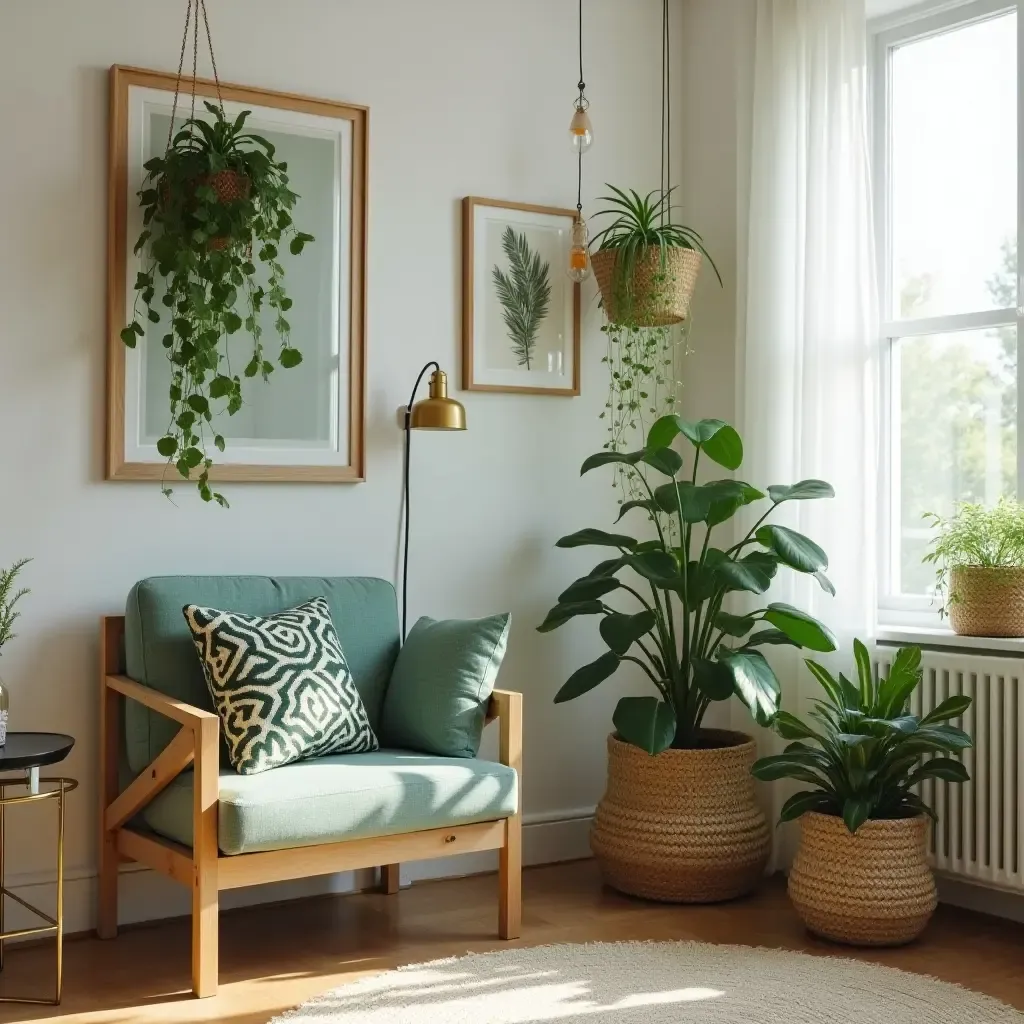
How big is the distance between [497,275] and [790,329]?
0.89m

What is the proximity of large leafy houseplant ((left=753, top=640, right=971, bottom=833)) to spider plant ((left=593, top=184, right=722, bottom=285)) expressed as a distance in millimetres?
1285

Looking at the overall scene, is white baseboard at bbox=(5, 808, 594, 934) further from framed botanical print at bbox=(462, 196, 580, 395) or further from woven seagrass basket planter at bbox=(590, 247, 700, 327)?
woven seagrass basket planter at bbox=(590, 247, 700, 327)

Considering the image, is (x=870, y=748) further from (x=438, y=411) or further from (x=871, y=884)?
(x=438, y=411)

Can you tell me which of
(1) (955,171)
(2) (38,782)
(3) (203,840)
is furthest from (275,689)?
(1) (955,171)

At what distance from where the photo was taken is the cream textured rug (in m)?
2.63

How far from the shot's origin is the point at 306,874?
9.21 feet

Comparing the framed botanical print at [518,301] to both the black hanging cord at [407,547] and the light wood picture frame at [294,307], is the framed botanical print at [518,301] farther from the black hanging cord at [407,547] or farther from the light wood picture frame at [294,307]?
the light wood picture frame at [294,307]

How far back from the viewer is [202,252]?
318 centimetres

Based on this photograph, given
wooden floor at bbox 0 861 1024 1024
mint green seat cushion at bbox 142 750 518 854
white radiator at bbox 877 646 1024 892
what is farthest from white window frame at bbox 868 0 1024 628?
→ mint green seat cushion at bbox 142 750 518 854

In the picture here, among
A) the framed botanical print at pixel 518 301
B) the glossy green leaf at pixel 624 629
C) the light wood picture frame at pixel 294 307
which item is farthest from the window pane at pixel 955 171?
the light wood picture frame at pixel 294 307

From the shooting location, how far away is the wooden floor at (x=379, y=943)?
9.03 ft

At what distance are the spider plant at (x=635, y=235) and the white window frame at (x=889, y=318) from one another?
21.6 inches

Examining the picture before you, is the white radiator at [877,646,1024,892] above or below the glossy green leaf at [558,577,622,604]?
below

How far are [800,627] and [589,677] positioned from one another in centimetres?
61
